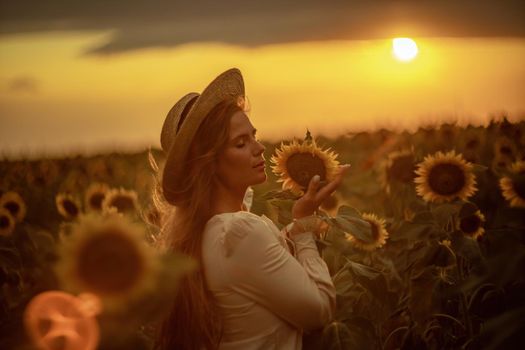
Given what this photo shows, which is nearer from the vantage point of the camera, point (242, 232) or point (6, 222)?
point (242, 232)

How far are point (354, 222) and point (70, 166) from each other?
25.6 feet

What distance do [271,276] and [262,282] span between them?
45 mm

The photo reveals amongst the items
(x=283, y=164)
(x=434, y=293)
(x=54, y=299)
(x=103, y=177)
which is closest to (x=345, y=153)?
(x=103, y=177)

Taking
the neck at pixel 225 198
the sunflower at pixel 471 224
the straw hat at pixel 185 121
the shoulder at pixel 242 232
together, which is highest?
the straw hat at pixel 185 121

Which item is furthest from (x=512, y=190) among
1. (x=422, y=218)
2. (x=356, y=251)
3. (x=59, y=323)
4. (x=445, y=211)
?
(x=59, y=323)

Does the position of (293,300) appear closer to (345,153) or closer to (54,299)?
(54,299)

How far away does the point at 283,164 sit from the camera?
3775 millimetres

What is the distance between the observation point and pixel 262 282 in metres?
3.14

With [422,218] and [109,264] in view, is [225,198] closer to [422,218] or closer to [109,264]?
[422,218]

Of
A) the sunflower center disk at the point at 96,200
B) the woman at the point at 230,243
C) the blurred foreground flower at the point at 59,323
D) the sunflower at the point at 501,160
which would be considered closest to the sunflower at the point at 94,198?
the sunflower center disk at the point at 96,200

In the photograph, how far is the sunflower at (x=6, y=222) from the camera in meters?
6.58

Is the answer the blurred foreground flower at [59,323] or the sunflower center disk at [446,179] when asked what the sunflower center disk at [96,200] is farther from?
the blurred foreground flower at [59,323]

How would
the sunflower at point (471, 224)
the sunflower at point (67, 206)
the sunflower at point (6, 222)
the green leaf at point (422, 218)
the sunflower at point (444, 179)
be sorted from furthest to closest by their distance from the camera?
the sunflower at point (67, 206)
the sunflower at point (6, 222)
the sunflower at point (444, 179)
the sunflower at point (471, 224)
the green leaf at point (422, 218)

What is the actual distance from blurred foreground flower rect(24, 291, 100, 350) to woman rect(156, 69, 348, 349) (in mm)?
1622
